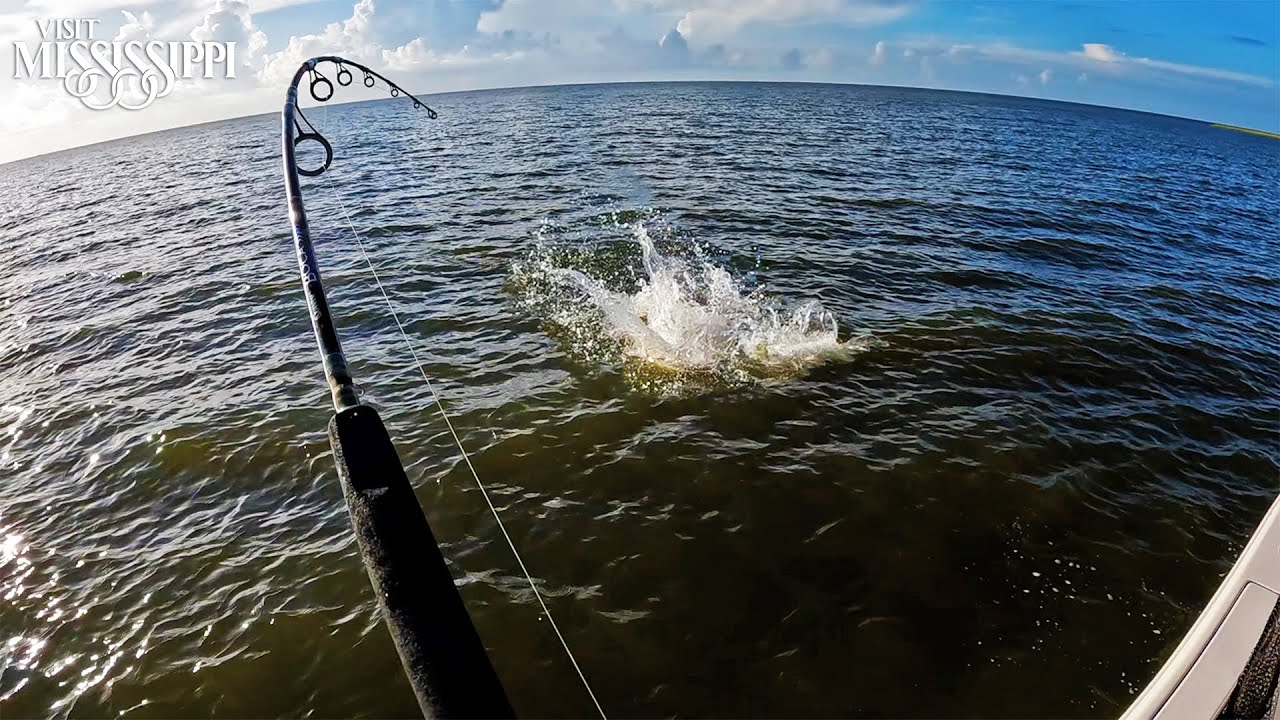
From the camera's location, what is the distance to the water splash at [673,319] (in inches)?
406

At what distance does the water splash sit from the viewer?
33.8ft

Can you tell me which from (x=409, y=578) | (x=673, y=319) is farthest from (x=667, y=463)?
(x=409, y=578)

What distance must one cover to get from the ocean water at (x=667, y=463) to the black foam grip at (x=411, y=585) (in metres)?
4.11

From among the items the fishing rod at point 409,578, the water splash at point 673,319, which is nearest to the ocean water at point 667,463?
the water splash at point 673,319

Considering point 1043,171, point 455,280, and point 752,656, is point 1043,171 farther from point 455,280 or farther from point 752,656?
point 752,656

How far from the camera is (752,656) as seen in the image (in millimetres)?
5578

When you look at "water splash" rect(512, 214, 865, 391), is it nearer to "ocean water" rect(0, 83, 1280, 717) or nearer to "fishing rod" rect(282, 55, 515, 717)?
"ocean water" rect(0, 83, 1280, 717)

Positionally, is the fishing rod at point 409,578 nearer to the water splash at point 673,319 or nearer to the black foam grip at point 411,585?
the black foam grip at point 411,585

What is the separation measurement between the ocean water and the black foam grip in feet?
13.5

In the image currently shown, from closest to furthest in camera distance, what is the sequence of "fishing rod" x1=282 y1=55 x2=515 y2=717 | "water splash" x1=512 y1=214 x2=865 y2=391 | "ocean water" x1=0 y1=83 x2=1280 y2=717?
"fishing rod" x1=282 y1=55 x2=515 y2=717 < "ocean water" x1=0 y1=83 x2=1280 y2=717 < "water splash" x1=512 y1=214 x2=865 y2=391

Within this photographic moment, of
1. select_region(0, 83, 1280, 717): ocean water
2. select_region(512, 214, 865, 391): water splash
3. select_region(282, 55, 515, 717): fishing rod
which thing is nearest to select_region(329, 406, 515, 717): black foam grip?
select_region(282, 55, 515, 717): fishing rod

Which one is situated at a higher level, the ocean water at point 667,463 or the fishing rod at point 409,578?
the fishing rod at point 409,578

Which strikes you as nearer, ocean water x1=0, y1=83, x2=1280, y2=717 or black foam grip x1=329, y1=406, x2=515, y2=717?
black foam grip x1=329, y1=406, x2=515, y2=717

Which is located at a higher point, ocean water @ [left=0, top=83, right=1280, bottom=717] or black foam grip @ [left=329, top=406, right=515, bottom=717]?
black foam grip @ [left=329, top=406, right=515, bottom=717]
